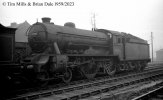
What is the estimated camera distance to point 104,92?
338 inches

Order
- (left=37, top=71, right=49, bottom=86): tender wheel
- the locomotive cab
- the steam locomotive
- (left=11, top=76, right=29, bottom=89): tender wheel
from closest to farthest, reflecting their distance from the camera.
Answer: (left=11, top=76, right=29, bottom=89): tender wheel → (left=37, top=71, right=49, bottom=86): tender wheel → the steam locomotive → the locomotive cab

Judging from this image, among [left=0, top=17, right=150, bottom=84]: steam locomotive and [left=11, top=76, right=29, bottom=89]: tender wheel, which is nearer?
[left=11, top=76, right=29, bottom=89]: tender wheel

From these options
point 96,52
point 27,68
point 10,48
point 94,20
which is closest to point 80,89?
point 27,68

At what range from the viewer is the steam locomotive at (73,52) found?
9.73m

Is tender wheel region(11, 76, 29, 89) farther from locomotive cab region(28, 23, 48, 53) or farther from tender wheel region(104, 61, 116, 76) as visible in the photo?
tender wheel region(104, 61, 116, 76)

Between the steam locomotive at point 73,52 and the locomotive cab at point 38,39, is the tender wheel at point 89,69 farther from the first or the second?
the locomotive cab at point 38,39

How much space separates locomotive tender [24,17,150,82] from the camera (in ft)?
32.1

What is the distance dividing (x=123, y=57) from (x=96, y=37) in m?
3.47

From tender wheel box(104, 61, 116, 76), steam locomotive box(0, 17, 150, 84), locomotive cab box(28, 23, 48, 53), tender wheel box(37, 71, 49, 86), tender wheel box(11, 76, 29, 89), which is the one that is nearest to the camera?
tender wheel box(11, 76, 29, 89)

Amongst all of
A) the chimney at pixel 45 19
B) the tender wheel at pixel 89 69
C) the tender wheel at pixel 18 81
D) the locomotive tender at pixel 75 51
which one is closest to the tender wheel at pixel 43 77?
the locomotive tender at pixel 75 51

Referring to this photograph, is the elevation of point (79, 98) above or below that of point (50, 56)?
below

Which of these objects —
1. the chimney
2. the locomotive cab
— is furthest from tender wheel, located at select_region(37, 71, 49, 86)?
the chimney

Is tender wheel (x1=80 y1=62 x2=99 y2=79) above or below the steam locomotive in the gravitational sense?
below

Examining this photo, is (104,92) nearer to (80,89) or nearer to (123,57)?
(80,89)
